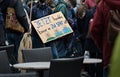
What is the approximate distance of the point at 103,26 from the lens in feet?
13.6

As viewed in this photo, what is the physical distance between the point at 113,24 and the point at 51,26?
527 centimetres

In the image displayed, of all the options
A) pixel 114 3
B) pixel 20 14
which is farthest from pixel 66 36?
pixel 114 3

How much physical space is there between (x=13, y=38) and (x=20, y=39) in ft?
0.49

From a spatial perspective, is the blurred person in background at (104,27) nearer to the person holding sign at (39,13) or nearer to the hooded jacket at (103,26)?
the hooded jacket at (103,26)

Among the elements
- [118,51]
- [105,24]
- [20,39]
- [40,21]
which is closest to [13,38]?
[20,39]

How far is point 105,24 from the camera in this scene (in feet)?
13.3

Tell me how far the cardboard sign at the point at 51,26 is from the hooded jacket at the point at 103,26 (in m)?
4.68

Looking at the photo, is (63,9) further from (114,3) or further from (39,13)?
(114,3)

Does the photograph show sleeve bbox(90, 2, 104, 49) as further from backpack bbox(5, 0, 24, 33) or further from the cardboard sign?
the cardboard sign

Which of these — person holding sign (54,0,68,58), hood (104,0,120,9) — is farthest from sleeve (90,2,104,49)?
person holding sign (54,0,68,58)

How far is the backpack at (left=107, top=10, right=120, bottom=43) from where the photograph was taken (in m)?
3.78

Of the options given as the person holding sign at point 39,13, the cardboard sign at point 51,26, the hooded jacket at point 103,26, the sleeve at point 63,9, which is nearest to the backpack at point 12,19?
the cardboard sign at point 51,26

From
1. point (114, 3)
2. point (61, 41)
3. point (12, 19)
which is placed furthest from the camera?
point (61, 41)

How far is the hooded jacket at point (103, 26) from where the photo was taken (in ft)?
12.2
